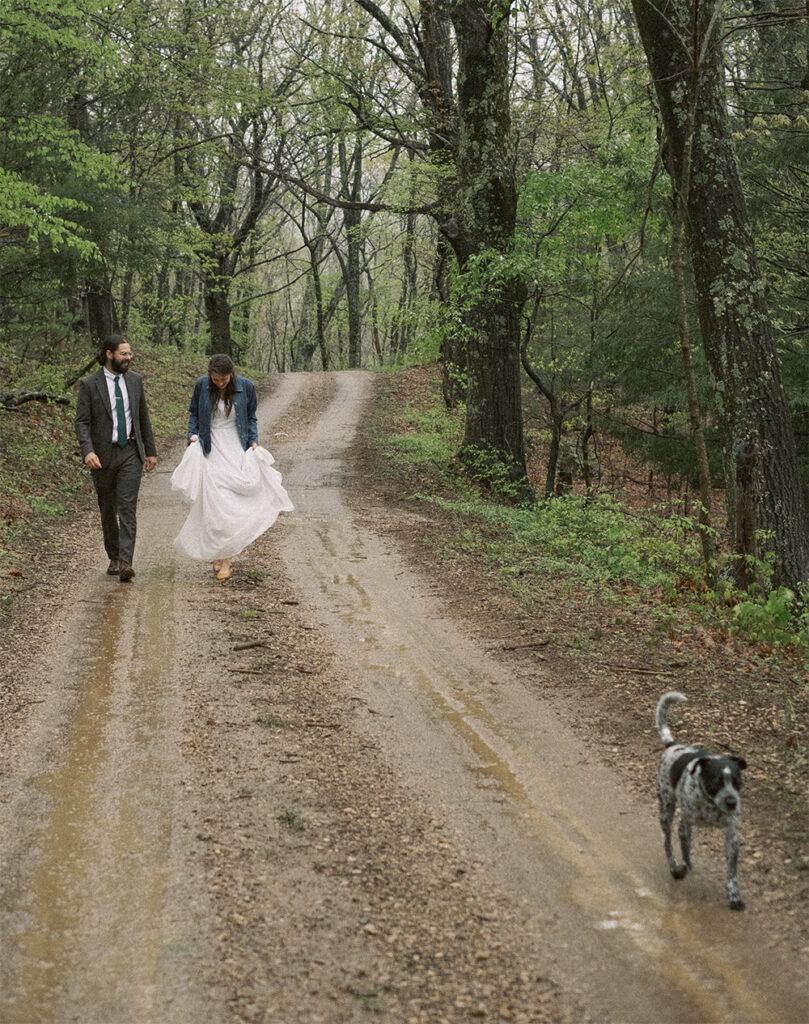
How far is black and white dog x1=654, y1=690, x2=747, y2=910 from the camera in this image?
343cm

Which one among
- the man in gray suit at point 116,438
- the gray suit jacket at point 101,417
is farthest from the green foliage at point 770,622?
the gray suit jacket at point 101,417

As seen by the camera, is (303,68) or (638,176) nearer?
(638,176)

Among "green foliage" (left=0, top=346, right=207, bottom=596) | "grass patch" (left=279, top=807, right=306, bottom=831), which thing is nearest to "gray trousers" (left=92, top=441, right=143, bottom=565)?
"green foliage" (left=0, top=346, right=207, bottom=596)

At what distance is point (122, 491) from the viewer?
872 centimetres

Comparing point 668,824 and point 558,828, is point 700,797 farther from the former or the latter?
point 558,828

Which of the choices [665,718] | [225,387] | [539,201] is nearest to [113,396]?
[225,387]

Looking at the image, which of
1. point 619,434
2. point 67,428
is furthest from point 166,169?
point 619,434

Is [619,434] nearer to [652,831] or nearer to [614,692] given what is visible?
[614,692]

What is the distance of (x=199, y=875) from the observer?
12.3 feet

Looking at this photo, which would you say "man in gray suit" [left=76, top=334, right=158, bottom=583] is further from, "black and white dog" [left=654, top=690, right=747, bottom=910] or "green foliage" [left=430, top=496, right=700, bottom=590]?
"black and white dog" [left=654, top=690, right=747, bottom=910]

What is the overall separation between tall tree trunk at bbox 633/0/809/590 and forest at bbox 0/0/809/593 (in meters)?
0.02

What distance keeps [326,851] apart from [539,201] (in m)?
12.9

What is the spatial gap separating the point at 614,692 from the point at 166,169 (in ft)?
85.1

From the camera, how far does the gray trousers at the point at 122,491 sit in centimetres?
870
